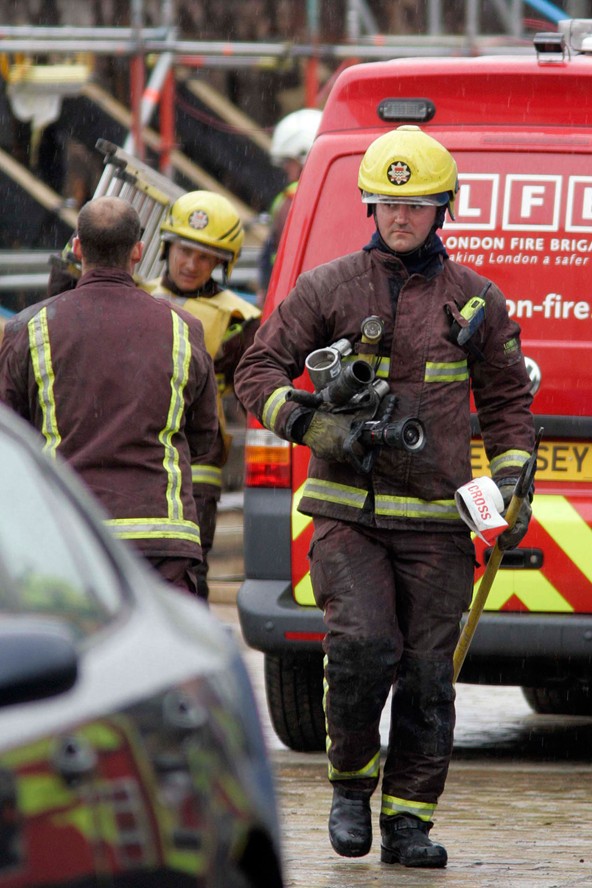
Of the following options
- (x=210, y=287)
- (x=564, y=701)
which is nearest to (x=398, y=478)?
(x=210, y=287)

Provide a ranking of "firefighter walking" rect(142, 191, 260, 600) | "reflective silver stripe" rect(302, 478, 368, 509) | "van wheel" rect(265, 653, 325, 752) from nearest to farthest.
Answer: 1. "reflective silver stripe" rect(302, 478, 368, 509)
2. "van wheel" rect(265, 653, 325, 752)
3. "firefighter walking" rect(142, 191, 260, 600)

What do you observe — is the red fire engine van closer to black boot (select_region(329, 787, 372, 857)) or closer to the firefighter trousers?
the firefighter trousers

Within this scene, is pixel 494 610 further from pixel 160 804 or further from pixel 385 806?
pixel 160 804

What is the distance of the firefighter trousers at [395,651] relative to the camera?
554cm

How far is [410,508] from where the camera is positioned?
555 centimetres

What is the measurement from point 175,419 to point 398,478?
61cm

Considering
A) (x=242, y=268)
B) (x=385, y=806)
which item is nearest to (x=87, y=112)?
(x=242, y=268)

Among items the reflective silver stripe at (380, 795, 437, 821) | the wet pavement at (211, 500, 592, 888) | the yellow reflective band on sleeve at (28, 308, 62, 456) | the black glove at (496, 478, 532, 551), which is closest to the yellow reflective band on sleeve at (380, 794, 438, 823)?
the reflective silver stripe at (380, 795, 437, 821)

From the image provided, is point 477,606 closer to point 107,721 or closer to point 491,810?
point 491,810

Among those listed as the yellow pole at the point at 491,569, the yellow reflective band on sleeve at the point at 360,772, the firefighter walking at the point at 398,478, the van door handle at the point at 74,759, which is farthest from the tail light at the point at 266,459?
the van door handle at the point at 74,759

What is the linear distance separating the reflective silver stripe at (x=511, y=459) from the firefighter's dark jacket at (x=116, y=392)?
34.0 inches

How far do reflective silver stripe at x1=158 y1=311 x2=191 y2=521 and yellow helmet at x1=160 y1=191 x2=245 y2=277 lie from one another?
224 cm

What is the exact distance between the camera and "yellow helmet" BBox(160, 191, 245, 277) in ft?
25.2

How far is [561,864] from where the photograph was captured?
18.3 ft
